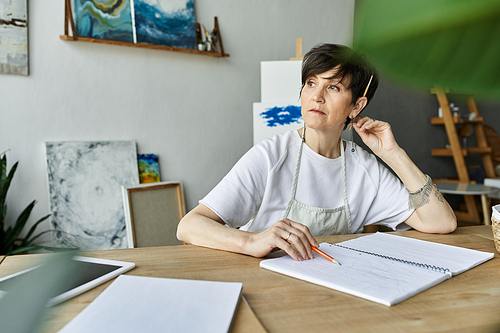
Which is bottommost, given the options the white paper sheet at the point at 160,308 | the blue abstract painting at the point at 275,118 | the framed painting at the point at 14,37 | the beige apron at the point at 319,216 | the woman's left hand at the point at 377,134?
the beige apron at the point at 319,216

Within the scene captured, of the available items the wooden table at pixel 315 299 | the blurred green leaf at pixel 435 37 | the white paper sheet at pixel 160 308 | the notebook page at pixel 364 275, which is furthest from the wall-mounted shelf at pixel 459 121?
the blurred green leaf at pixel 435 37

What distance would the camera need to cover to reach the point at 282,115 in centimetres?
270

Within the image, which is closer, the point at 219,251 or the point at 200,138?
the point at 219,251

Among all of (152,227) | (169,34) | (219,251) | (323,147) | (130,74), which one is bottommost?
(152,227)

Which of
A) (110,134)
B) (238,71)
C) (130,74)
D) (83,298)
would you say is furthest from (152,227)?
(83,298)

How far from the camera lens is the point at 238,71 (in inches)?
128

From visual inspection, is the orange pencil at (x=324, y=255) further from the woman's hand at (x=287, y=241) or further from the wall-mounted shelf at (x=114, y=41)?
the wall-mounted shelf at (x=114, y=41)

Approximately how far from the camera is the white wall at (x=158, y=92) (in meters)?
2.53

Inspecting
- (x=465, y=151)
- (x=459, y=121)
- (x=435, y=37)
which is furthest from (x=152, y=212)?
(x=459, y=121)

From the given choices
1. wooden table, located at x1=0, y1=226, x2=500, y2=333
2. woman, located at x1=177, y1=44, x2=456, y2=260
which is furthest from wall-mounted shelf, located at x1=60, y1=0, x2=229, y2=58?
wooden table, located at x1=0, y1=226, x2=500, y2=333

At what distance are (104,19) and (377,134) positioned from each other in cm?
209

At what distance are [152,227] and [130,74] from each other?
1.15 meters

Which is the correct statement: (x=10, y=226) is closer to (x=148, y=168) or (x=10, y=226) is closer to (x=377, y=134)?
(x=148, y=168)

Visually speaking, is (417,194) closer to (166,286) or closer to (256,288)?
(256,288)
